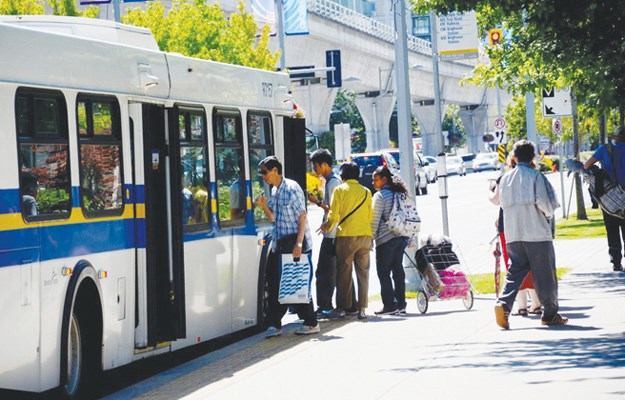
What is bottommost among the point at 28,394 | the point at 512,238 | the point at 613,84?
the point at 28,394

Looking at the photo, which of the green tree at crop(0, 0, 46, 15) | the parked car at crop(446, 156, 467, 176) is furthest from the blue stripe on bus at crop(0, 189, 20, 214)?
the parked car at crop(446, 156, 467, 176)

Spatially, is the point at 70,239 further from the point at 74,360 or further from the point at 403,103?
the point at 403,103

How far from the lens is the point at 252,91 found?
14.8 meters

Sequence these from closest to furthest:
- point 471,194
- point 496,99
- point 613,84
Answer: point 613,84
point 471,194
point 496,99

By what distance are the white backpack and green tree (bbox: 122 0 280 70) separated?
24.6 metres

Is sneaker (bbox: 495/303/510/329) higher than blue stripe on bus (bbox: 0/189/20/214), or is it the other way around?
blue stripe on bus (bbox: 0/189/20/214)

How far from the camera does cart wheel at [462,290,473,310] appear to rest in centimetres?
1550

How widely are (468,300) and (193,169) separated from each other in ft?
13.8

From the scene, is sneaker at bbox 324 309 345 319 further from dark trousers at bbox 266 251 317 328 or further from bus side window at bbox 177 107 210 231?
bus side window at bbox 177 107 210 231

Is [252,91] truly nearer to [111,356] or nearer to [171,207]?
[171,207]

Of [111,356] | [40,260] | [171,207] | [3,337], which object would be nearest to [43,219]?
[40,260]

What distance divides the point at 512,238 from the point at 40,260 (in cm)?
519

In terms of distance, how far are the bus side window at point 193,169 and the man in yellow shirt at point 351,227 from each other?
7.09ft

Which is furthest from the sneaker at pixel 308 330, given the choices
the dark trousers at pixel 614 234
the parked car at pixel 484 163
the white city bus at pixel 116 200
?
the parked car at pixel 484 163
